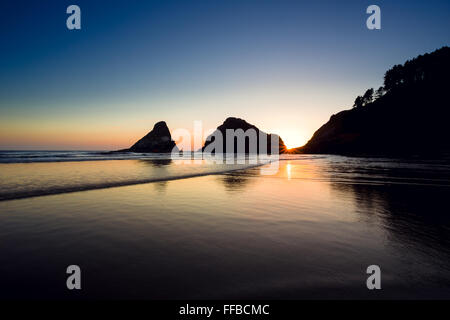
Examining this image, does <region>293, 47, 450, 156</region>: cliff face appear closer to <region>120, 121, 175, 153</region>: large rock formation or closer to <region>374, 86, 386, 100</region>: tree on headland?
<region>374, 86, 386, 100</region>: tree on headland

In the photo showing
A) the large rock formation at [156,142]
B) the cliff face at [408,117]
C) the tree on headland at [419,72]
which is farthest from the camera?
the large rock formation at [156,142]

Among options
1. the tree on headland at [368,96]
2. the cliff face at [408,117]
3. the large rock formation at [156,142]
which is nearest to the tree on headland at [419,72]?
the cliff face at [408,117]

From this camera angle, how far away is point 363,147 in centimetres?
6812

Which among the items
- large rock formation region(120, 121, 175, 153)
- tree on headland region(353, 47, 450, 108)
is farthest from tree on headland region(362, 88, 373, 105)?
large rock formation region(120, 121, 175, 153)

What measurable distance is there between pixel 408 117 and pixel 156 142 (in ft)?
468

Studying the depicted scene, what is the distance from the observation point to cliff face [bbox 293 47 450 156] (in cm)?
5569

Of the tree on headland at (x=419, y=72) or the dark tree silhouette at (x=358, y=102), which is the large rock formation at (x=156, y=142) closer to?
the dark tree silhouette at (x=358, y=102)

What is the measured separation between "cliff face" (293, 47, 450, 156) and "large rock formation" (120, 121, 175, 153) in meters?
115

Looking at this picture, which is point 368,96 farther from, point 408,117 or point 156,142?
point 156,142

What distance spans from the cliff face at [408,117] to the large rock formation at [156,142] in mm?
115240

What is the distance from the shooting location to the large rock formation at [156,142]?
151 m

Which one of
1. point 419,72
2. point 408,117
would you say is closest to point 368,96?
point 419,72

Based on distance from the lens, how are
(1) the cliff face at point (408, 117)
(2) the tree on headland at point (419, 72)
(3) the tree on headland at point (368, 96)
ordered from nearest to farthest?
(1) the cliff face at point (408, 117) < (2) the tree on headland at point (419, 72) < (3) the tree on headland at point (368, 96)

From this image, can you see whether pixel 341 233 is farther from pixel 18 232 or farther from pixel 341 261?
pixel 18 232
